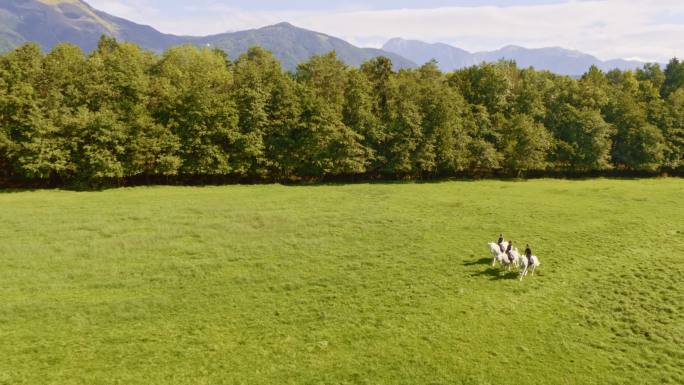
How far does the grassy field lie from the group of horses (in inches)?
44.6

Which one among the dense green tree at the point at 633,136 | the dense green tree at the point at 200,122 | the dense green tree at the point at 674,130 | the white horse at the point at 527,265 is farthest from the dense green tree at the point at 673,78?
the dense green tree at the point at 200,122

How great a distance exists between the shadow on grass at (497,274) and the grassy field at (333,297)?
19cm

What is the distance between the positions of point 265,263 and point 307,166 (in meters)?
38.6

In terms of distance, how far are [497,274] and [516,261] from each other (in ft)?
6.43

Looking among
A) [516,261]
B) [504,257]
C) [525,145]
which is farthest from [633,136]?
[504,257]

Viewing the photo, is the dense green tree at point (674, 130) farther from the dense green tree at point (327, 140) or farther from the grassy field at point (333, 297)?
the dense green tree at point (327, 140)

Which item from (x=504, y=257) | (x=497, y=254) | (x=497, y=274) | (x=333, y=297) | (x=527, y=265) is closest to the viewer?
(x=333, y=297)

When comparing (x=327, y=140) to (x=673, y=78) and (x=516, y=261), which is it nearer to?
(x=516, y=261)

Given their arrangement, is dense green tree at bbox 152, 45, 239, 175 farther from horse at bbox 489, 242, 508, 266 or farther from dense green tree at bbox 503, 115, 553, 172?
dense green tree at bbox 503, 115, 553, 172

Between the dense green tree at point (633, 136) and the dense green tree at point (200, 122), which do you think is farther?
the dense green tree at point (633, 136)

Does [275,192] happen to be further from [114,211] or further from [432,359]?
[432,359]

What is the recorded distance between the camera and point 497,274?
1222 inches

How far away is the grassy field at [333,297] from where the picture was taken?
2030 centimetres

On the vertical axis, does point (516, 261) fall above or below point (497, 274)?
above
